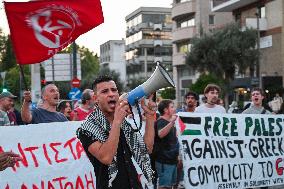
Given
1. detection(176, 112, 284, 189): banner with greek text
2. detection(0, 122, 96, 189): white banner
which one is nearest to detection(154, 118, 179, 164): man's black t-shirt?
detection(176, 112, 284, 189): banner with greek text

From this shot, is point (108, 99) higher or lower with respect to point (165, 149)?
higher

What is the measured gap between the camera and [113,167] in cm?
335

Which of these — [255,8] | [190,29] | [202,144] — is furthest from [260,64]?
[202,144]

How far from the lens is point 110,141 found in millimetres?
3176

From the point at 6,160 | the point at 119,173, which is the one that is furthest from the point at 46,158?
the point at 119,173

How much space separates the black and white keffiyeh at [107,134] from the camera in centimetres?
334

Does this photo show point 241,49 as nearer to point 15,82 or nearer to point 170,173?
point 170,173

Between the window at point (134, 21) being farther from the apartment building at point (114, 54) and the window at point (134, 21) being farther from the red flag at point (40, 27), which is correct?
the red flag at point (40, 27)

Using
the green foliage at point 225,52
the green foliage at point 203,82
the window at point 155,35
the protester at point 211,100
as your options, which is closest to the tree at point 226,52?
the green foliage at point 225,52

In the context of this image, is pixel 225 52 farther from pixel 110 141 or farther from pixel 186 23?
pixel 110 141

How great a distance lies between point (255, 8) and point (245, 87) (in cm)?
578

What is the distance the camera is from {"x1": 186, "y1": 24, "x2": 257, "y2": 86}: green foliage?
3562 cm

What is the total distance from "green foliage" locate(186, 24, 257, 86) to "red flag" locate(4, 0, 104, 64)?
101 ft

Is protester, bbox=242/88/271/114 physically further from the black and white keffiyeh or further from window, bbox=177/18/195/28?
window, bbox=177/18/195/28
